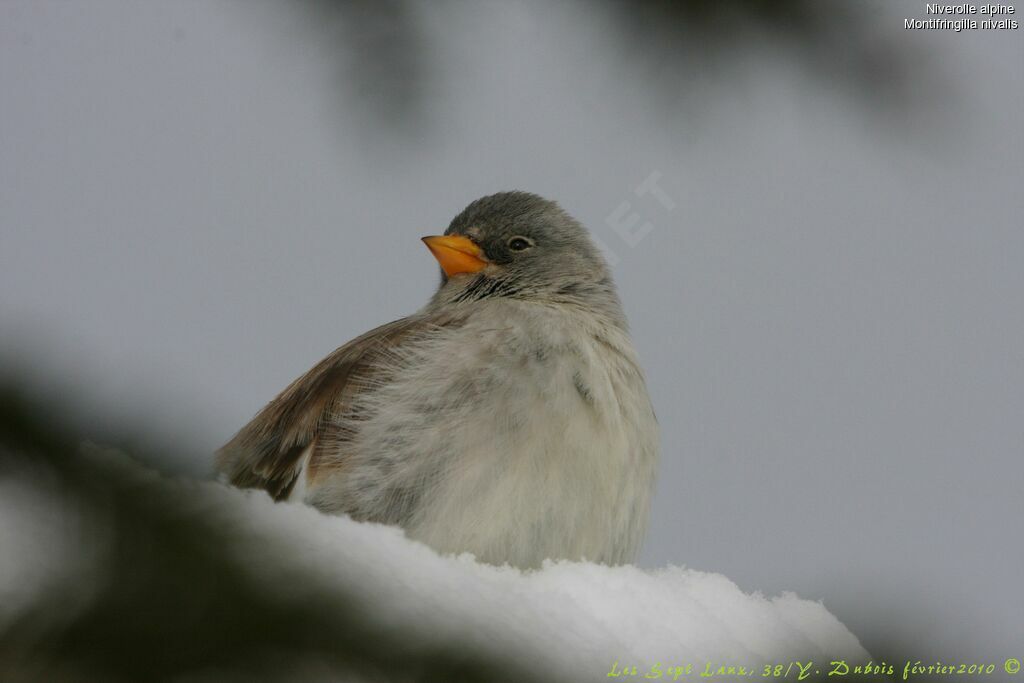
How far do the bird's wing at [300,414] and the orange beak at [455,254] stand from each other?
983mm

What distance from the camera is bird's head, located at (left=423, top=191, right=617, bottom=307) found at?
17.1 feet

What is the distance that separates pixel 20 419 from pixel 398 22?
1534 mm

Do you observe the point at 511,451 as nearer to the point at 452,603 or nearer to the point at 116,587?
the point at 452,603

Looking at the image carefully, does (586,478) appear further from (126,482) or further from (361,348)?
(126,482)

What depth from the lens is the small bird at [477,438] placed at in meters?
3.54

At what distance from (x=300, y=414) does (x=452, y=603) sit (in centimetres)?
322

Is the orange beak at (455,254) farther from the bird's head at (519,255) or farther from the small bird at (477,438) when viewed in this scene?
the small bird at (477,438)

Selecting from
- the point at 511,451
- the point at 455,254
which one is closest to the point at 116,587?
the point at 511,451

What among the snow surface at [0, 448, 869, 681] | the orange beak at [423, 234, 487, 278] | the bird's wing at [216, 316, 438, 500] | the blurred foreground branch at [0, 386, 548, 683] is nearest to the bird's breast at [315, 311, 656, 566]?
the bird's wing at [216, 316, 438, 500]

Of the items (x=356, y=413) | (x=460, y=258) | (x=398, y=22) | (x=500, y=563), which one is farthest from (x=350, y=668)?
(x=460, y=258)

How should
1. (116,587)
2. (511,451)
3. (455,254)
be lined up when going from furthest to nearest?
(455,254) → (511,451) → (116,587)

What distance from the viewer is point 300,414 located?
13.1 ft

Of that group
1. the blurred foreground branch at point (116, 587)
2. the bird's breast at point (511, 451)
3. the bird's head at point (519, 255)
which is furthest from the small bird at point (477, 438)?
the blurred foreground branch at point (116, 587)

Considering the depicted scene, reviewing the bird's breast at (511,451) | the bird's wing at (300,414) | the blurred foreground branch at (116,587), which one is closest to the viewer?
the blurred foreground branch at (116,587)
